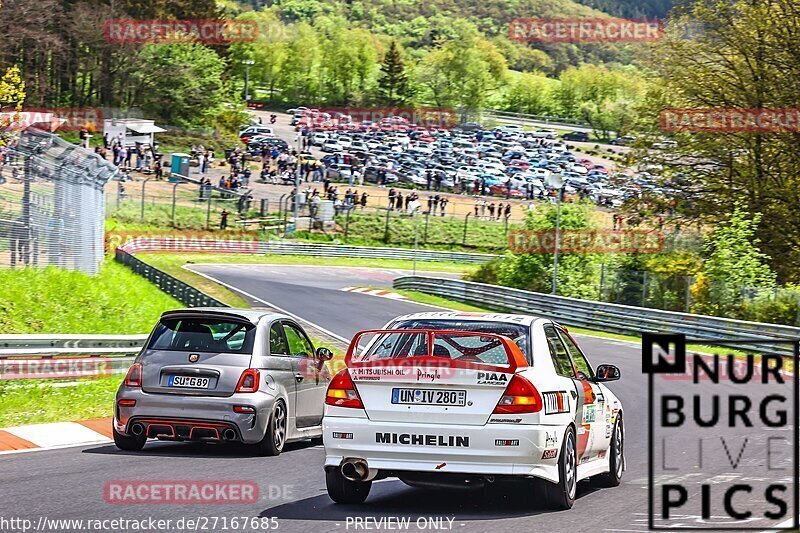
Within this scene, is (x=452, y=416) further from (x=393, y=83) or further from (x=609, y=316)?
(x=393, y=83)

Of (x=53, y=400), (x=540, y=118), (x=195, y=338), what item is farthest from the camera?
(x=540, y=118)

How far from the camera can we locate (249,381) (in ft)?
37.3

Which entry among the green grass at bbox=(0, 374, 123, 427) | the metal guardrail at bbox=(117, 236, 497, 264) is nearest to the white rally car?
the green grass at bbox=(0, 374, 123, 427)

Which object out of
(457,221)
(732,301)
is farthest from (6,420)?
(457,221)

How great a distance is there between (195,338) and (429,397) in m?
4.05

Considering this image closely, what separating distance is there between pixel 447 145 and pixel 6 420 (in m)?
101

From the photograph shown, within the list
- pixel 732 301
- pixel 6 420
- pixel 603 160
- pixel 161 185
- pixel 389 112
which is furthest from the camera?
pixel 389 112

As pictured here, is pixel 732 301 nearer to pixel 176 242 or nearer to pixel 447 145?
pixel 176 242

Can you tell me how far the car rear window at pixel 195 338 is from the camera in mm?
11562

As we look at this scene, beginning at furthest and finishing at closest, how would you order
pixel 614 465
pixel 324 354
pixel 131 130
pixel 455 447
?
pixel 131 130 < pixel 324 354 < pixel 614 465 < pixel 455 447

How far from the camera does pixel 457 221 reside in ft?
257

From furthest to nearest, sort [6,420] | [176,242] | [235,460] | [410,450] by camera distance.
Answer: [176,242]
[6,420]
[235,460]
[410,450]

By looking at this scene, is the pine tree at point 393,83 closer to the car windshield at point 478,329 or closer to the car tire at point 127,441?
the car tire at point 127,441

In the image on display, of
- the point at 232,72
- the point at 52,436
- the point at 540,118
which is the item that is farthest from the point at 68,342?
the point at 540,118
